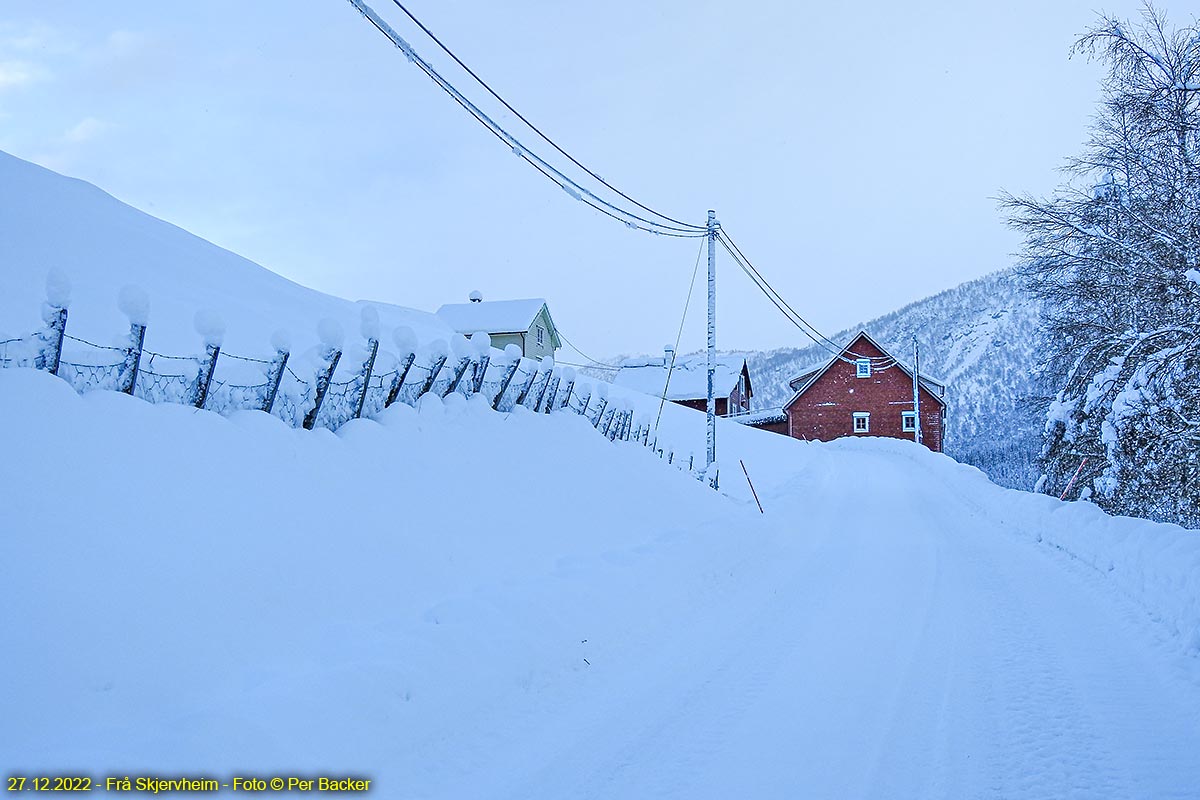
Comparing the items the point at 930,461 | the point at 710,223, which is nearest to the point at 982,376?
the point at 930,461

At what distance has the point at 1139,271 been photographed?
1273cm

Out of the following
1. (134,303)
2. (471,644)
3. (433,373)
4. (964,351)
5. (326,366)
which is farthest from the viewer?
(964,351)

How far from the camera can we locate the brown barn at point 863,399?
48500 millimetres

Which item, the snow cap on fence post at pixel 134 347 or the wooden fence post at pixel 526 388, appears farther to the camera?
the wooden fence post at pixel 526 388

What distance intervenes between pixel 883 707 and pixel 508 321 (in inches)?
1430

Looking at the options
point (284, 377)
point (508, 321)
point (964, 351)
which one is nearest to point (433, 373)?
point (284, 377)

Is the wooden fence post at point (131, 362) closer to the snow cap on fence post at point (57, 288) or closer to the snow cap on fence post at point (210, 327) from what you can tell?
the snow cap on fence post at point (210, 327)

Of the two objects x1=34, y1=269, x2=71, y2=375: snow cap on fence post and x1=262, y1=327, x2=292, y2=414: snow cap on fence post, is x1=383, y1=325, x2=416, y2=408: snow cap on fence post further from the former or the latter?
x1=34, y1=269, x2=71, y2=375: snow cap on fence post

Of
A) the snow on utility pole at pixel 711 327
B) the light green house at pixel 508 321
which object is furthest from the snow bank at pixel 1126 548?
the light green house at pixel 508 321

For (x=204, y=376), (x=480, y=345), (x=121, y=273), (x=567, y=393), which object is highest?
(x=121, y=273)

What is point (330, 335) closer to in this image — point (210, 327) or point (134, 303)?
point (210, 327)

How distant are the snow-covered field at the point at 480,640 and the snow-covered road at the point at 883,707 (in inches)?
1.0

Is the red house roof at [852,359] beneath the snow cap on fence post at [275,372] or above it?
above

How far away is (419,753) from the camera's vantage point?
3936 millimetres
